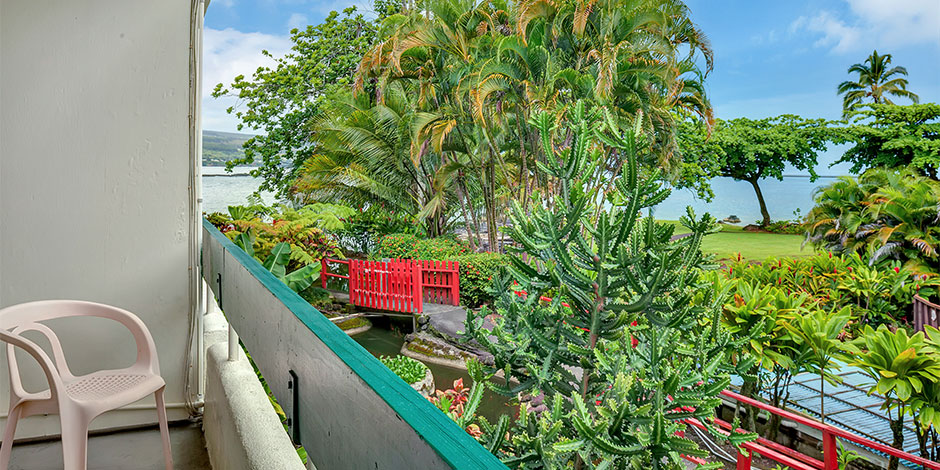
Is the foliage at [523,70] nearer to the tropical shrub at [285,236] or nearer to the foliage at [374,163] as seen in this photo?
the foliage at [374,163]

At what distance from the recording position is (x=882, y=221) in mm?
8398

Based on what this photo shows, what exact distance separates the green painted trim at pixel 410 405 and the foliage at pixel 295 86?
16.0m

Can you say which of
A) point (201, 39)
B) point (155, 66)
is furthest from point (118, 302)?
point (201, 39)

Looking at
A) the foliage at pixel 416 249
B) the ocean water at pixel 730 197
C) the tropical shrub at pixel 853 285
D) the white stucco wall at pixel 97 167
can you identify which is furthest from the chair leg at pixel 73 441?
the ocean water at pixel 730 197

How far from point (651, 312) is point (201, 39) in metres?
1.90

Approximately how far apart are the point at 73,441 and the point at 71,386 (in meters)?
0.24

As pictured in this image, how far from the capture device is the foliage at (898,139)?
16.8m

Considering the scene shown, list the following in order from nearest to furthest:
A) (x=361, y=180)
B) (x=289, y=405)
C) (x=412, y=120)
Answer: (x=289, y=405)
(x=412, y=120)
(x=361, y=180)

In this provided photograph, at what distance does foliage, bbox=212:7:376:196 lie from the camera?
626 inches

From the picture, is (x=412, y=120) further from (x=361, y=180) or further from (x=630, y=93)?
(x=630, y=93)

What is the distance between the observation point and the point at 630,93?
10.0 metres

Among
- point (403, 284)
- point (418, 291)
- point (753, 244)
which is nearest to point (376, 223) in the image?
point (403, 284)

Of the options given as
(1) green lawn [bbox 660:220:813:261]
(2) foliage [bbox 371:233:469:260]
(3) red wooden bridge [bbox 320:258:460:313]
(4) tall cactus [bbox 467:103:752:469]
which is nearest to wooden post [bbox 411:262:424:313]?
(3) red wooden bridge [bbox 320:258:460:313]

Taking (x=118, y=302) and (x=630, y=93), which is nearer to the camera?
(x=118, y=302)
